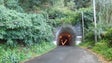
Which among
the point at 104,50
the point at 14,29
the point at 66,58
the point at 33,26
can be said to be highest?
the point at 14,29

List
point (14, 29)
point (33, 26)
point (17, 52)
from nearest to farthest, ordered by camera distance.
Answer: point (14, 29), point (17, 52), point (33, 26)

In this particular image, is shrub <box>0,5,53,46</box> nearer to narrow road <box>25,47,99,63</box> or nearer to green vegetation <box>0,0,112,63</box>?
green vegetation <box>0,0,112,63</box>

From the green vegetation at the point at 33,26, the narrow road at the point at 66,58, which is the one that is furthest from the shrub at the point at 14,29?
the narrow road at the point at 66,58

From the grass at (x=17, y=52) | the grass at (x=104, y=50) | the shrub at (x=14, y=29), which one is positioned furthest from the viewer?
the grass at (x=104, y=50)

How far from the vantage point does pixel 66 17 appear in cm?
4038

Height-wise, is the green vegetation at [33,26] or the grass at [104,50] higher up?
the green vegetation at [33,26]

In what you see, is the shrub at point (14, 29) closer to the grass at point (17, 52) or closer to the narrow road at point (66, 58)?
the grass at point (17, 52)

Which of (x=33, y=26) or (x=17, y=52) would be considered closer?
(x=17, y=52)

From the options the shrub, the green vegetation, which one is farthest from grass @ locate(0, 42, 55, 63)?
the shrub

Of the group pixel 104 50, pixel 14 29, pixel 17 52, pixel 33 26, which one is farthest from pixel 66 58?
pixel 33 26

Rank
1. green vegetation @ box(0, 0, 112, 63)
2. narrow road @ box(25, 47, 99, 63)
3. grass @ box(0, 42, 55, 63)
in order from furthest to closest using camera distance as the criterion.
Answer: green vegetation @ box(0, 0, 112, 63)
narrow road @ box(25, 47, 99, 63)
grass @ box(0, 42, 55, 63)

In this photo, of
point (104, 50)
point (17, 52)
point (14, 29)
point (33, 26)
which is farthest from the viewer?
point (33, 26)

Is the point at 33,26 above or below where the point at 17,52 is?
above

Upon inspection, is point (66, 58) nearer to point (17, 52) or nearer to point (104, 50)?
point (17, 52)
